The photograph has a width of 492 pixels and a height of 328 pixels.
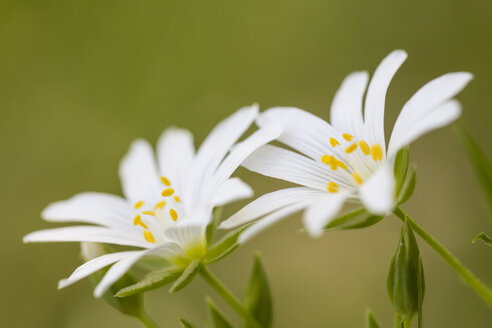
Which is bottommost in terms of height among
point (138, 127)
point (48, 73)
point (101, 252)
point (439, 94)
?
point (439, 94)

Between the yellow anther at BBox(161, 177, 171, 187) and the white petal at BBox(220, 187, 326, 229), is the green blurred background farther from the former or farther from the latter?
the white petal at BBox(220, 187, 326, 229)

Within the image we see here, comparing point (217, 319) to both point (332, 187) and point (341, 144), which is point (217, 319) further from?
point (341, 144)

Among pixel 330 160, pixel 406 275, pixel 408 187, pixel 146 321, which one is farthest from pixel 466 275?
pixel 146 321

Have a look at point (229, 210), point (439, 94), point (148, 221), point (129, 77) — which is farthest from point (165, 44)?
point (439, 94)

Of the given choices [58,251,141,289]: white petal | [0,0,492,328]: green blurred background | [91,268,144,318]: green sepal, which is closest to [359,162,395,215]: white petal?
[58,251,141,289]: white petal

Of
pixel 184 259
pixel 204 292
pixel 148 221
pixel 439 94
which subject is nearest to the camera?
pixel 439 94

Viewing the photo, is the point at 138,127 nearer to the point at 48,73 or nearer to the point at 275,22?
the point at 48,73
